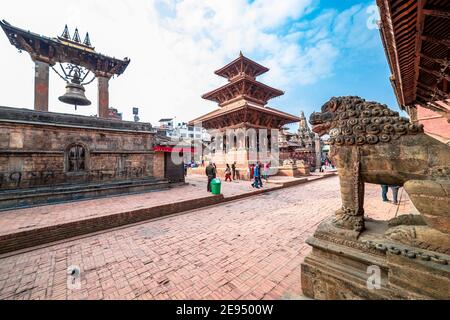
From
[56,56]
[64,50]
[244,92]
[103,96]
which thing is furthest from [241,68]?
[56,56]

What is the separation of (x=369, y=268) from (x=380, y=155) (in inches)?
53.1

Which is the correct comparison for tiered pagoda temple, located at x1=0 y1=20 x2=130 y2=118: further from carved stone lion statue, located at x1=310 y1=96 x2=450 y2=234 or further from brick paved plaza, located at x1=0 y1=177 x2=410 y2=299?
carved stone lion statue, located at x1=310 y1=96 x2=450 y2=234

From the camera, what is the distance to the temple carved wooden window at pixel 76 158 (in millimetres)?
8383

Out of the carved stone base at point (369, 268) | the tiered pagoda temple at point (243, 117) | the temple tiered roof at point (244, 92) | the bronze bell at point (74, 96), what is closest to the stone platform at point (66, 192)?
the bronze bell at point (74, 96)

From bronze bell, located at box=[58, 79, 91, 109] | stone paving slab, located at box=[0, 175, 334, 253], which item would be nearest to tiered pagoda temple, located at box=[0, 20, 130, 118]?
bronze bell, located at box=[58, 79, 91, 109]

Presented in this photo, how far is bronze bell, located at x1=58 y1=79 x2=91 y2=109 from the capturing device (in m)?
8.62

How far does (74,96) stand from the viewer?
870 centimetres

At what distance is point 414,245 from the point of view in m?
1.83

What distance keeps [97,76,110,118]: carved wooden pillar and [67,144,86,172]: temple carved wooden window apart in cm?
352

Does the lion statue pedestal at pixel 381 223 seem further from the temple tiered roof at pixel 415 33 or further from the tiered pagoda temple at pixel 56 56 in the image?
the tiered pagoda temple at pixel 56 56

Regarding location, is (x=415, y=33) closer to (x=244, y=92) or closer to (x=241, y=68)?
(x=244, y=92)

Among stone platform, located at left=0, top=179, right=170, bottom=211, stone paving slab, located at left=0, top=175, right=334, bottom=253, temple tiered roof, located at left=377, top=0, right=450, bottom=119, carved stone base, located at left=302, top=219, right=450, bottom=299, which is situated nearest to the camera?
carved stone base, located at left=302, top=219, right=450, bottom=299

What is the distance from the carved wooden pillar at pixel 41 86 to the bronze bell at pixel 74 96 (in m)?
2.10
